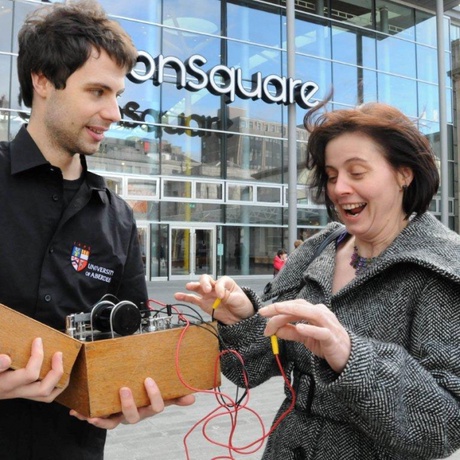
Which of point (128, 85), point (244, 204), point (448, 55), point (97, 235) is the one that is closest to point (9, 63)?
point (128, 85)

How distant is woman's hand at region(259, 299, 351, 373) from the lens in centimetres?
126

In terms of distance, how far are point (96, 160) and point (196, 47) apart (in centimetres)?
527

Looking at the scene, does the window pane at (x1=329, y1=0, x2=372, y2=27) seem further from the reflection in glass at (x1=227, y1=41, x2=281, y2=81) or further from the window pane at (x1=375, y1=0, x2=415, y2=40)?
the reflection in glass at (x1=227, y1=41, x2=281, y2=81)

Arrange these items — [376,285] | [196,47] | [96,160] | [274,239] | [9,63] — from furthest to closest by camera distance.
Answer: [274,239], [196,47], [96,160], [9,63], [376,285]

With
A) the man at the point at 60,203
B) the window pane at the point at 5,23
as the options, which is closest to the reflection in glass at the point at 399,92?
the window pane at the point at 5,23

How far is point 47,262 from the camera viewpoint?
1734 millimetres

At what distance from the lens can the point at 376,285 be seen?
1.62 metres

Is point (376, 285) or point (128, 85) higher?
point (128, 85)

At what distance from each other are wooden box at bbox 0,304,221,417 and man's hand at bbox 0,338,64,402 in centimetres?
2

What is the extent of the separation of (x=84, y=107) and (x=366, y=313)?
116cm

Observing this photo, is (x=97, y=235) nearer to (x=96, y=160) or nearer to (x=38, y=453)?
(x=38, y=453)

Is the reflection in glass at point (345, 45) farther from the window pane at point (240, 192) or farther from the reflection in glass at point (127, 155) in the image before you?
the reflection in glass at point (127, 155)

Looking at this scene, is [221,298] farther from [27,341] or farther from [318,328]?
[27,341]

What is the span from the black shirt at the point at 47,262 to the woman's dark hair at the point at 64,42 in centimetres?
24
